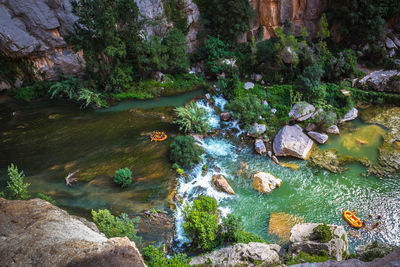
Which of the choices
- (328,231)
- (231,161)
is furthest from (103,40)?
(328,231)

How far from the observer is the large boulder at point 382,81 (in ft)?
59.2

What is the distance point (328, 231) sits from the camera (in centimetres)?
863

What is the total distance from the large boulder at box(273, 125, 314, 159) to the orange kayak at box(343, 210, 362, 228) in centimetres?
401

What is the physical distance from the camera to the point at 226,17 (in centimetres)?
2120

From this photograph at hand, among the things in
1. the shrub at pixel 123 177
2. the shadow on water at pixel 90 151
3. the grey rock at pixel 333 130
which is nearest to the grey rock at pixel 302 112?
the grey rock at pixel 333 130

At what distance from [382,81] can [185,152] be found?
17.1m

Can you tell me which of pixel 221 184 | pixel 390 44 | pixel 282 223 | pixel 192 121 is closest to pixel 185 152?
pixel 221 184

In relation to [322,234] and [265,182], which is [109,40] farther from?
[322,234]

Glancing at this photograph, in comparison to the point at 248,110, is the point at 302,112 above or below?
below

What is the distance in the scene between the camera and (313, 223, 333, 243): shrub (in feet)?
28.0

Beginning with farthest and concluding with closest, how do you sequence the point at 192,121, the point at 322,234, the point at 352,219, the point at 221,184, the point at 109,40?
the point at 109,40, the point at 192,121, the point at 221,184, the point at 352,219, the point at 322,234

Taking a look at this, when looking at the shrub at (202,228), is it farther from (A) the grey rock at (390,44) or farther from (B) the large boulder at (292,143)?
(A) the grey rock at (390,44)

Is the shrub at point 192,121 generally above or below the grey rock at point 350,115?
above

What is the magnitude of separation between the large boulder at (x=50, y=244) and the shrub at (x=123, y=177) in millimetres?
5307
